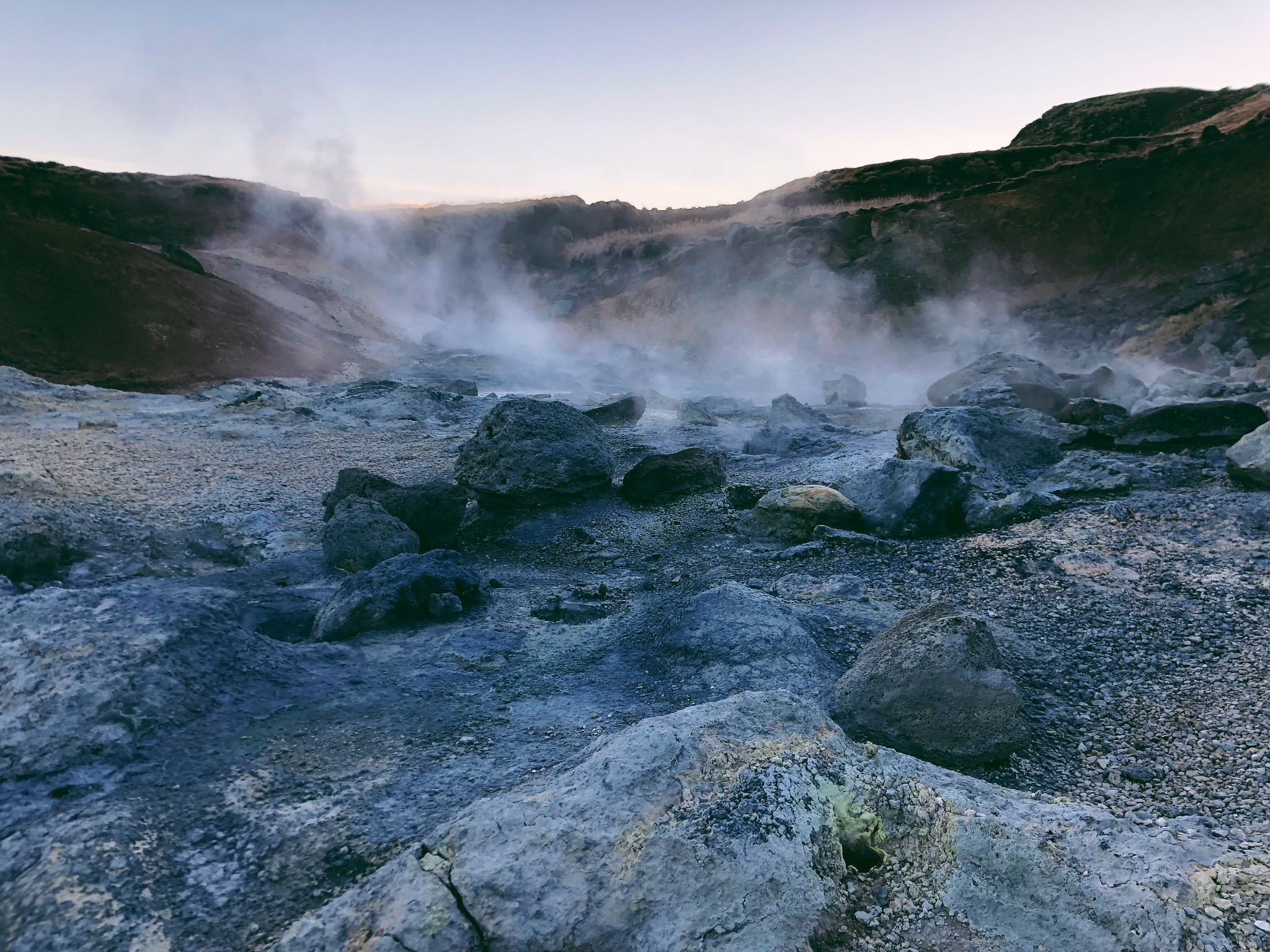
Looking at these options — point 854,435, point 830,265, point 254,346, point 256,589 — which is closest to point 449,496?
point 256,589

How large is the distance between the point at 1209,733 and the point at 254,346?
1898 cm

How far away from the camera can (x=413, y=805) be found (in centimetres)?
247

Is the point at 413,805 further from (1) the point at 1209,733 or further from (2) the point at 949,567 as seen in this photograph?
(2) the point at 949,567

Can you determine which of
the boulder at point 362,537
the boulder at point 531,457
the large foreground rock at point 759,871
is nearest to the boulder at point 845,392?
the boulder at point 531,457

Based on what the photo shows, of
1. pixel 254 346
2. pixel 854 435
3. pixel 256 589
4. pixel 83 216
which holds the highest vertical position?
pixel 83 216

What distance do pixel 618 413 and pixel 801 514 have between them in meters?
5.34

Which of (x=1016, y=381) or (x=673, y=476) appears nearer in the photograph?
(x=673, y=476)

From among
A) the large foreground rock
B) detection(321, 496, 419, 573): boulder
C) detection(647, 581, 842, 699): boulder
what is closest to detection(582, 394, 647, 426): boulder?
detection(321, 496, 419, 573): boulder

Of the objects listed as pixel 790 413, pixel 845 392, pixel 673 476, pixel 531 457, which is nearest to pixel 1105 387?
pixel 845 392

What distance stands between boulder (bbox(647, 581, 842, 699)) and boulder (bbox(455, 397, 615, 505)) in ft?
7.75

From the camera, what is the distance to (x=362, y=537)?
16.6ft

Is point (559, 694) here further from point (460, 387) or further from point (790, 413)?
point (460, 387)

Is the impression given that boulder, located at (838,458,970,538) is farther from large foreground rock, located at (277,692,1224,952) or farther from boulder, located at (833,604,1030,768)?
large foreground rock, located at (277,692,1224,952)

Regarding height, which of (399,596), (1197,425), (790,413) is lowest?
(790,413)
